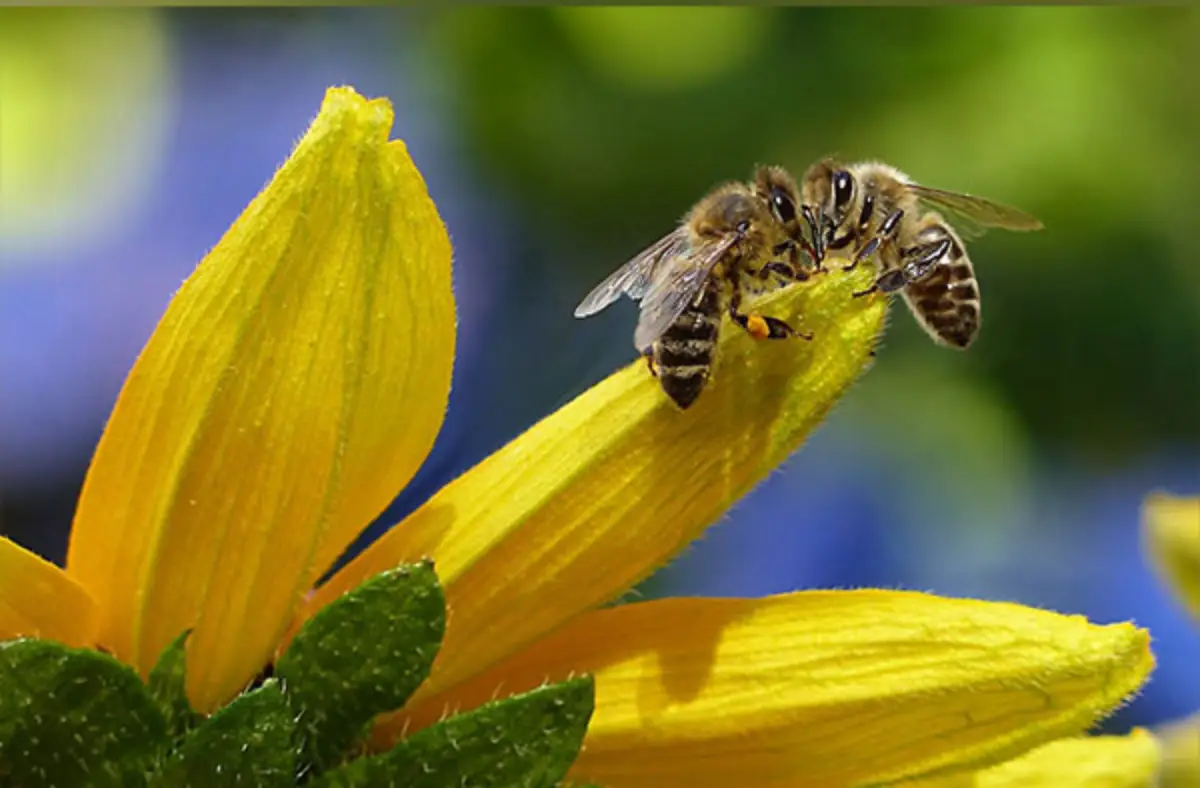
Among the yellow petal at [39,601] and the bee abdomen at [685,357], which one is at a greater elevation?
the bee abdomen at [685,357]

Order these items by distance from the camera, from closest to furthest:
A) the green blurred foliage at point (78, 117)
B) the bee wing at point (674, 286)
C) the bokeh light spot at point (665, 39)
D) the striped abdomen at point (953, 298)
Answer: the bee wing at point (674, 286) → the striped abdomen at point (953, 298) → the green blurred foliage at point (78, 117) → the bokeh light spot at point (665, 39)

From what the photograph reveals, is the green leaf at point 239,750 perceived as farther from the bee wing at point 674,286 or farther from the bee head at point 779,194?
the bee head at point 779,194

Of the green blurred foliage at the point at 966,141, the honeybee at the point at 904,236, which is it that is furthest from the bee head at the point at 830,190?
the green blurred foliage at the point at 966,141

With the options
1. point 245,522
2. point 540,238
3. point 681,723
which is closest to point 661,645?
point 681,723

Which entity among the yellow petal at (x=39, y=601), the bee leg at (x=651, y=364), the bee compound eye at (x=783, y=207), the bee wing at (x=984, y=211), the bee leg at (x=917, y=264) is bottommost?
the yellow petal at (x=39, y=601)

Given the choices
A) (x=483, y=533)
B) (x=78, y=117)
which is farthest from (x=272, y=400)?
(x=78, y=117)

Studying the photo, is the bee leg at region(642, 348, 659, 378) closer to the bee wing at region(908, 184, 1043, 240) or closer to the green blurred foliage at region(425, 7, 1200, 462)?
the bee wing at region(908, 184, 1043, 240)

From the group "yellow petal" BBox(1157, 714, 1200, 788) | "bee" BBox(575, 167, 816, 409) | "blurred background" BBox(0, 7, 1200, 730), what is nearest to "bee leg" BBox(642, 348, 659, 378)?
"bee" BBox(575, 167, 816, 409)
